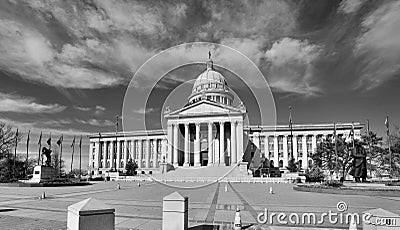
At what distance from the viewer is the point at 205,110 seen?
96062mm

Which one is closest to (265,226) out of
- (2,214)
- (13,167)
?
(2,214)

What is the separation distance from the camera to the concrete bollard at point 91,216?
582 cm

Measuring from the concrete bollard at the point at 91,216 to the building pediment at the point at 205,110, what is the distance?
289 ft

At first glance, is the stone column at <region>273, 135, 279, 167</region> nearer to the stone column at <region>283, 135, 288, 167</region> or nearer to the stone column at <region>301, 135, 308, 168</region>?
the stone column at <region>283, 135, 288, 167</region>

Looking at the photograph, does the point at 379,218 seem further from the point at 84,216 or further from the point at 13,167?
the point at 13,167

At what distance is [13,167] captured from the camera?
5756 centimetres

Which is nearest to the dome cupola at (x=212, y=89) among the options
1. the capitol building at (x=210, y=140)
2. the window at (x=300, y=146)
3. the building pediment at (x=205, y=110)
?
the capitol building at (x=210, y=140)

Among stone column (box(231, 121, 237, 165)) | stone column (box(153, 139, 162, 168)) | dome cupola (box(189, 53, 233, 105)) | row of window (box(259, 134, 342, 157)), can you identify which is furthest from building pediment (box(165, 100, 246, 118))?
stone column (box(153, 139, 162, 168))

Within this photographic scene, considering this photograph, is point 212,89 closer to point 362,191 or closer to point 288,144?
point 288,144

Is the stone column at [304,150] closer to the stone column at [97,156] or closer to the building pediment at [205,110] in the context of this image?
the building pediment at [205,110]

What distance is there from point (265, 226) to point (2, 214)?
1208 centimetres

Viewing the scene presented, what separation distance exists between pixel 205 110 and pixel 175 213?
3437 inches

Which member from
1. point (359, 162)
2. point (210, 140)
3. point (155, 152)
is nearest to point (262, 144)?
point (210, 140)

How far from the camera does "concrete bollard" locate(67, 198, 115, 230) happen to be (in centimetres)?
582
